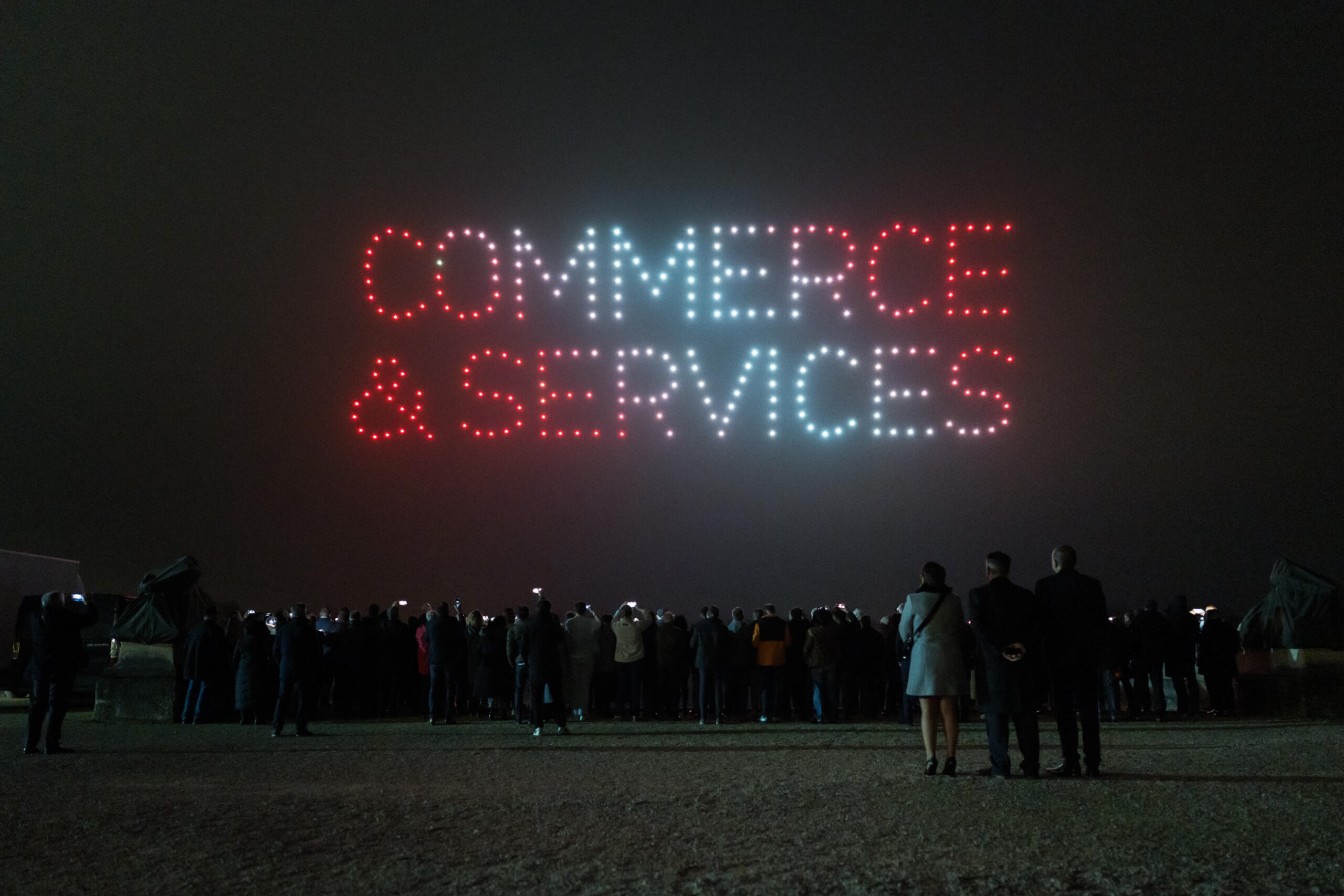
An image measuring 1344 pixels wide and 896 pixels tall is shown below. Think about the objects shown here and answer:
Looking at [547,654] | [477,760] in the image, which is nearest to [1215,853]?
[477,760]

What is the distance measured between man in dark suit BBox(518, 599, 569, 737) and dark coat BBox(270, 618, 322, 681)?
7.16 feet

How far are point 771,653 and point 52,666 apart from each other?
751cm

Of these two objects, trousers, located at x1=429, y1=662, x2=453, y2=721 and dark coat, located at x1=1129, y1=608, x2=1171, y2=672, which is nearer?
trousers, located at x1=429, y1=662, x2=453, y2=721

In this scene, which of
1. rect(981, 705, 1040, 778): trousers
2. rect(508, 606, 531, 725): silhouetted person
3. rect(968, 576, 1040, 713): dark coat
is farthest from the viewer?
rect(508, 606, 531, 725): silhouetted person

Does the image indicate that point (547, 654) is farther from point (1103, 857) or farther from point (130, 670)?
point (1103, 857)

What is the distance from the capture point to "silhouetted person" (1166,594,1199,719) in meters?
13.7

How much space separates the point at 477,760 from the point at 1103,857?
5236 millimetres

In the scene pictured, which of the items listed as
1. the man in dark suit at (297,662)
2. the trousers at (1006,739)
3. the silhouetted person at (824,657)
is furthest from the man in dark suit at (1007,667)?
the man in dark suit at (297,662)

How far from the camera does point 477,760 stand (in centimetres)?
850

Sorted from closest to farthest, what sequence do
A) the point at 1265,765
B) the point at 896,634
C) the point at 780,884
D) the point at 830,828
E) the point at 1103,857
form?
the point at 780,884 < the point at 1103,857 < the point at 830,828 < the point at 1265,765 < the point at 896,634

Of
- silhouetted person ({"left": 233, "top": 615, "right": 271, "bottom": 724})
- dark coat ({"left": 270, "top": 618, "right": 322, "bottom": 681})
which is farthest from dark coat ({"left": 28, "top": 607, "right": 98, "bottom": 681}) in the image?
silhouetted person ({"left": 233, "top": 615, "right": 271, "bottom": 724})

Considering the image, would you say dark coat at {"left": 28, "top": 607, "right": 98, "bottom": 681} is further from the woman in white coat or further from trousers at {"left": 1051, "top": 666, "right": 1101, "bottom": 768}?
trousers at {"left": 1051, "top": 666, "right": 1101, "bottom": 768}

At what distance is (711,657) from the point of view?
12883 millimetres

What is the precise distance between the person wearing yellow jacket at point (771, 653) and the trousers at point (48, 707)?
A: 732 centimetres
